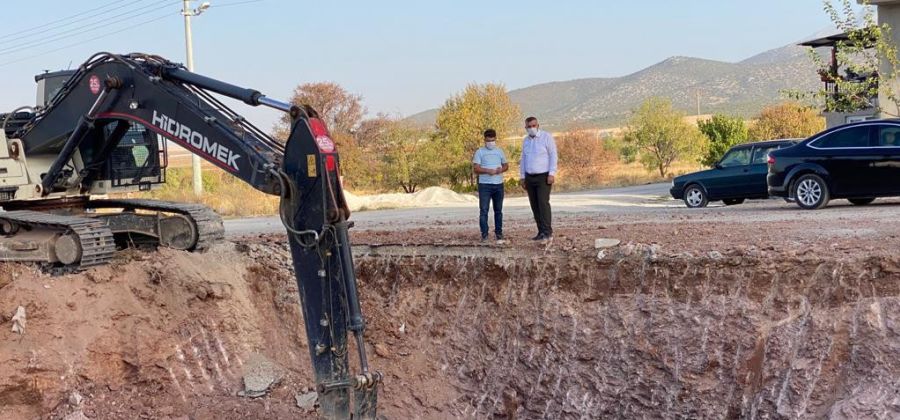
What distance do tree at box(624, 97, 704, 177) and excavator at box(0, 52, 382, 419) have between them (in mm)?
39691

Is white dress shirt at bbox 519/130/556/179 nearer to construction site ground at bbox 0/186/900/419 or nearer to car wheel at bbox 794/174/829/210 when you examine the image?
construction site ground at bbox 0/186/900/419

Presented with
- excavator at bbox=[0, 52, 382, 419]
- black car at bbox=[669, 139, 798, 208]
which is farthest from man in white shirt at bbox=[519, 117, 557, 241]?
black car at bbox=[669, 139, 798, 208]

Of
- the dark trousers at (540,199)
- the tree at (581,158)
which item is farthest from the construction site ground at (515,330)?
the tree at (581,158)

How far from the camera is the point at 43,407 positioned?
8.45 m

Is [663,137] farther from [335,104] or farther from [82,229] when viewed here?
[82,229]

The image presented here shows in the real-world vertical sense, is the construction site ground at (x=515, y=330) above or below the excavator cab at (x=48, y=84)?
below

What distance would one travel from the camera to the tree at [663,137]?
4816 cm

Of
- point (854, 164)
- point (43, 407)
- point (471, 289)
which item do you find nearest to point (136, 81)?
point (43, 407)

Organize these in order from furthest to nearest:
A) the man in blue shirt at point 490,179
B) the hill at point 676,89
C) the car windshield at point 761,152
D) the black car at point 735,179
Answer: the hill at point 676,89 < the car windshield at point 761,152 < the black car at point 735,179 < the man in blue shirt at point 490,179

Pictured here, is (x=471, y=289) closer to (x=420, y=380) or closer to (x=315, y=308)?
(x=420, y=380)

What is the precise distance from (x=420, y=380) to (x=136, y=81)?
4180 mm

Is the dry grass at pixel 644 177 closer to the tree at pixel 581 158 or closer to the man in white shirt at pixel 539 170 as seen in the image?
the tree at pixel 581 158

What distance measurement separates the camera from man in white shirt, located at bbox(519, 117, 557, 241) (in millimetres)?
10477

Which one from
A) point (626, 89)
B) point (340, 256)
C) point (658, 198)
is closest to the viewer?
point (340, 256)
